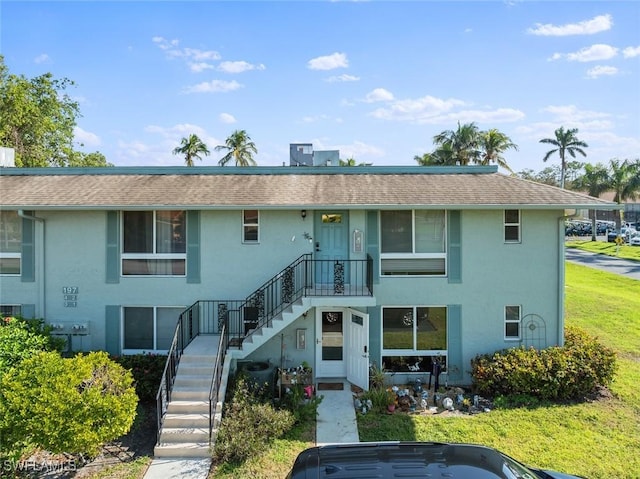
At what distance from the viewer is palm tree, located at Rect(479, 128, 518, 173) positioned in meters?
39.7

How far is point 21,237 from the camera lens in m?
11.9

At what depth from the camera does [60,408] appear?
7191mm

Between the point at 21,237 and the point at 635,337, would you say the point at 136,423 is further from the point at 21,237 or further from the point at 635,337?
the point at 635,337

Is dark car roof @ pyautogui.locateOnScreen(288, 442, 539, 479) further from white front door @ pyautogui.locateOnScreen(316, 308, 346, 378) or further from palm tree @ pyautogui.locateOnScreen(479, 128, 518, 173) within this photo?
palm tree @ pyautogui.locateOnScreen(479, 128, 518, 173)

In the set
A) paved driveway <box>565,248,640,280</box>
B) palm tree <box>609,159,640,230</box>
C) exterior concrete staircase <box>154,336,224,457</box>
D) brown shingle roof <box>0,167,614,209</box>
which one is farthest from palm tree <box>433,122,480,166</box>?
exterior concrete staircase <box>154,336,224,457</box>

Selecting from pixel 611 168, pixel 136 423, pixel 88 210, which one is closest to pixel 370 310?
pixel 136 423

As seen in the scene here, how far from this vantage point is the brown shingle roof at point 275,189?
11211mm

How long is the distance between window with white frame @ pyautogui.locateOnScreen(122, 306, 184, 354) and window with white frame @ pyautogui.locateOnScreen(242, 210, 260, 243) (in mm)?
2755

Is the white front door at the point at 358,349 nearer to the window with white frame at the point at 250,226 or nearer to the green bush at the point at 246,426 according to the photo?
the green bush at the point at 246,426

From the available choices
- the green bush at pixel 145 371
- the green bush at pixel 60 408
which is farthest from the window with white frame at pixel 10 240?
the green bush at pixel 60 408

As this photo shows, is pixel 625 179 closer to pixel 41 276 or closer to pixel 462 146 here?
pixel 462 146

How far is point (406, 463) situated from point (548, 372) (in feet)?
22.3

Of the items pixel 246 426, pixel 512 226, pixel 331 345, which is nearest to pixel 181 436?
pixel 246 426

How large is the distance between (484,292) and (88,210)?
1099 centimetres
